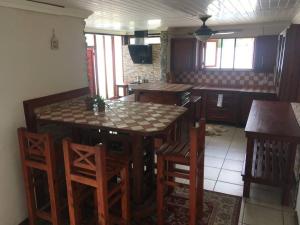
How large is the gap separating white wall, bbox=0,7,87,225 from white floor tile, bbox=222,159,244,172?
8.26 ft

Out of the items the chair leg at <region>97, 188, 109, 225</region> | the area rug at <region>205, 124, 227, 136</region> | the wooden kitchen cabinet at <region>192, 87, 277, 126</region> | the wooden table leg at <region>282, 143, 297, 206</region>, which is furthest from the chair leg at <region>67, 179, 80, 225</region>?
the wooden kitchen cabinet at <region>192, 87, 277, 126</region>

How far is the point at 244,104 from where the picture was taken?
18.0ft

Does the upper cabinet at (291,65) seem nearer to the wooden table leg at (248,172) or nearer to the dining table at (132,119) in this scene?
the wooden table leg at (248,172)

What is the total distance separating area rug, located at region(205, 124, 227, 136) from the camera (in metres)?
5.27

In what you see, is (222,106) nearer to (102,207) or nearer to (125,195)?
(125,195)

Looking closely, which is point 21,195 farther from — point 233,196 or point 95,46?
point 95,46

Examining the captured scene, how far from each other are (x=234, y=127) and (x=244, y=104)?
55 centimetres

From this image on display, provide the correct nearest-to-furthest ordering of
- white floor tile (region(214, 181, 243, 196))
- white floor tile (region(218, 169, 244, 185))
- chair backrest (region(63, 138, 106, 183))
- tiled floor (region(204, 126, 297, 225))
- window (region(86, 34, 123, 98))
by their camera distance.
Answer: chair backrest (region(63, 138, 106, 183)) → tiled floor (region(204, 126, 297, 225)) → white floor tile (region(214, 181, 243, 196)) → white floor tile (region(218, 169, 244, 185)) → window (region(86, 34, 123, 98))

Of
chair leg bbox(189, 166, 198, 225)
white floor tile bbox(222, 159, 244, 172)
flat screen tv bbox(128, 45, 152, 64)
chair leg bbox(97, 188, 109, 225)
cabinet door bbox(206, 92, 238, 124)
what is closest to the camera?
chair leg bbox(97, 188, 109, 225)

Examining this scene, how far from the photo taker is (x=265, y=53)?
5320mm

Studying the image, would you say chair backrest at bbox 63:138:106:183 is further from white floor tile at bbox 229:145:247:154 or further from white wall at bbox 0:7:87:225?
white floor tile at bbox 229:145:247:154

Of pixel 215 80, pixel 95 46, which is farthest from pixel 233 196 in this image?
pixel 95 46

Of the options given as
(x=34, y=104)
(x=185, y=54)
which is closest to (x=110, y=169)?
(x=34, y=104)

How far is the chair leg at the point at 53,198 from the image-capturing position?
2221mm
